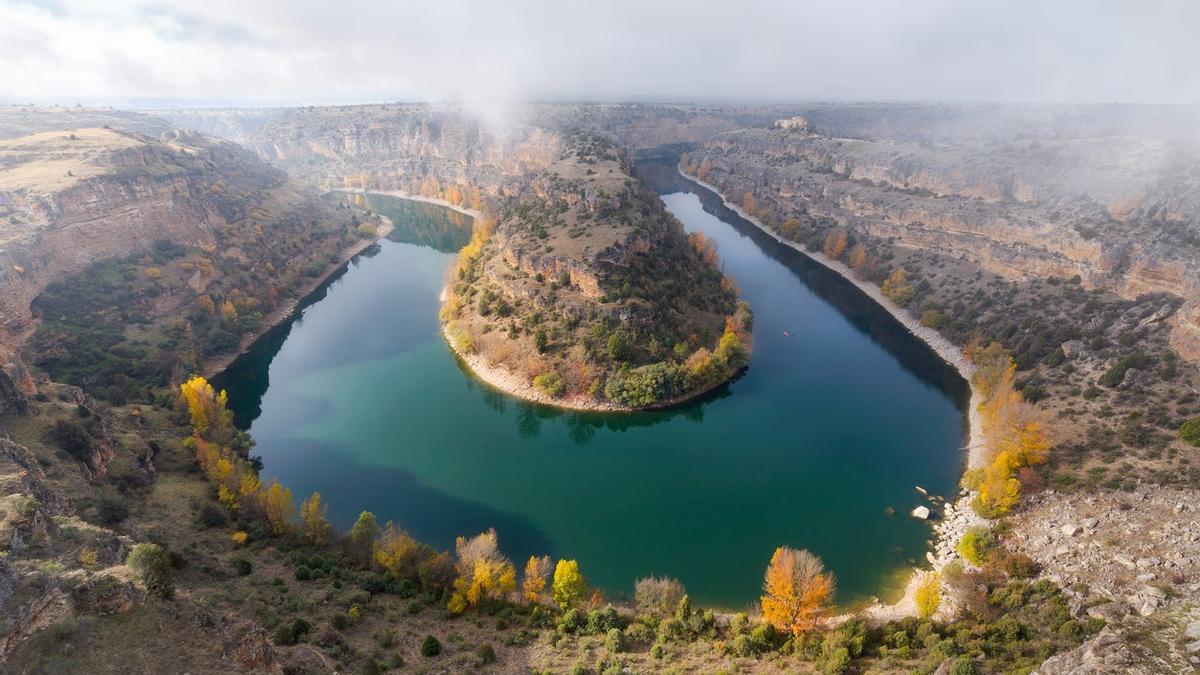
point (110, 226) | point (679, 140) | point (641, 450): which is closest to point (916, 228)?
point (641, 450)

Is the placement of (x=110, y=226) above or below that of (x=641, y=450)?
above

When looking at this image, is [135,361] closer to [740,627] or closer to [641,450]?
[641,450]

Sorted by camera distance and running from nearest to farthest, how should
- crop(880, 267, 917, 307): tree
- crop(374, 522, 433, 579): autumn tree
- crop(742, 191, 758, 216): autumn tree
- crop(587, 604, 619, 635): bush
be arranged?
1. crop(587, 604, 619, 635): bush
2. crop(374, 522, 433, 579): autumn tree
3. crop(880, 267, 917, 307): tree
4. crop(742, 191, 758, 216): autumn tree

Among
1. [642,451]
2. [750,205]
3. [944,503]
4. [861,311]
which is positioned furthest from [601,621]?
[750,205]

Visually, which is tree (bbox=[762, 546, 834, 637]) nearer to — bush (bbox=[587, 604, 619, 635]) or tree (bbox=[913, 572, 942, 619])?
tree (bbox=[913, 572, 942, 619])

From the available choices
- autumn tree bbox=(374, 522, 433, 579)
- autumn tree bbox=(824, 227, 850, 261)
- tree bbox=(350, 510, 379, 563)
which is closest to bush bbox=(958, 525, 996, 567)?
autumn tree bbox=(374, 522, 433, 579)

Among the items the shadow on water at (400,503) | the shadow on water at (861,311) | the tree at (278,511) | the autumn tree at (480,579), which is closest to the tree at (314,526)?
the tree at (278,511)

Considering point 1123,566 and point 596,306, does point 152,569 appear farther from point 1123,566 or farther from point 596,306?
point 1123,566
